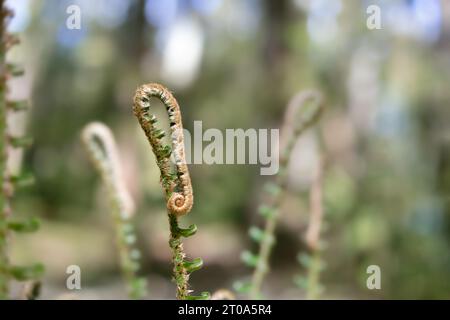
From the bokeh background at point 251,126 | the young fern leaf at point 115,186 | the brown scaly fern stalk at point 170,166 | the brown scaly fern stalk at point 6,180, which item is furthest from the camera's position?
the bokeh background at point 251,126

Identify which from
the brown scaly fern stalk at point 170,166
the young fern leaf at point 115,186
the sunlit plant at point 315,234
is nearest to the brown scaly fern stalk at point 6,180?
the young fern leaf at point 115,186

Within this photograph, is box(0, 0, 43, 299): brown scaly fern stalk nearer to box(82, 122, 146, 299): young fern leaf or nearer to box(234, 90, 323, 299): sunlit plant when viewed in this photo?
box(82, 122, 146, 299): young fern leaf

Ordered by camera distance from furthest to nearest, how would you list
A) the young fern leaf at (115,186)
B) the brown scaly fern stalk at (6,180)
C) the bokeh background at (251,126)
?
the bokeh background at (251,126) → the young fern leaf at (115,186) → the brown scaly fern stalk at (6,180)

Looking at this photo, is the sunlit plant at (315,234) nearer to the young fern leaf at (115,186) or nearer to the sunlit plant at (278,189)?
the sunlit plant at (278,189)

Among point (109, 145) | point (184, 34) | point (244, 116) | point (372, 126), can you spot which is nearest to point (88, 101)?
point (184, 34)

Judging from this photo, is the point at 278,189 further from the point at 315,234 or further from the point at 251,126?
the point at 251,126

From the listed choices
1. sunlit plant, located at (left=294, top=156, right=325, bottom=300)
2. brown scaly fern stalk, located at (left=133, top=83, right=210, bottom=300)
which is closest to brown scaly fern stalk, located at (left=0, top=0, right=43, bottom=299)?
brown scaly fern stalk, located at (left=133, top=83, right=210, bottom=300)

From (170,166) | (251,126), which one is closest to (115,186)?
(170,166)
